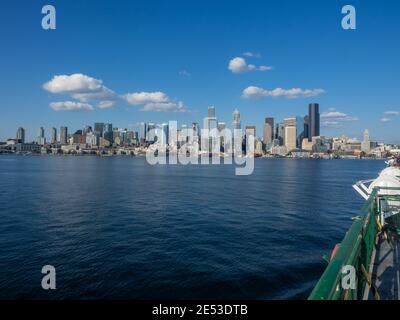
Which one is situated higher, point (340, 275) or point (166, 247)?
point (340, 275)

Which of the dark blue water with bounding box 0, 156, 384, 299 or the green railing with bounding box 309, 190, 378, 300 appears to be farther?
the dark blue water with bounding box 0, 156, 384, 299

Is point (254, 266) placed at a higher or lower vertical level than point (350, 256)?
lower

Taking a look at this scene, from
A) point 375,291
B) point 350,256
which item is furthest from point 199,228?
point 350,256

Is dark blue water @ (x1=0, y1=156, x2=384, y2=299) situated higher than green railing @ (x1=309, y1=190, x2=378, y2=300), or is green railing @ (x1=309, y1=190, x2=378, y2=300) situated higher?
green railing @ (x1=309, y1=190, x2=378, y2=300)

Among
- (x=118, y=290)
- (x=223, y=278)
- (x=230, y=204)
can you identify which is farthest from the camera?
(x=230, y=204)

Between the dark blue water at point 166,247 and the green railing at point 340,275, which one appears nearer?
the green railing at point 340,275

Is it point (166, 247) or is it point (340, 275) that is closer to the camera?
point (340, 275)

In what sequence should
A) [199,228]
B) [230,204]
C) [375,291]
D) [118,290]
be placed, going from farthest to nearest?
[230,204] → [199,228] → [118,290] → [375,291]

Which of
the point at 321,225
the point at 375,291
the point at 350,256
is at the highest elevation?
the point at 350,256

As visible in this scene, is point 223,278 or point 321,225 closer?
point 223,278

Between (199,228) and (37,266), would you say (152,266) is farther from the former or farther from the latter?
(199,228)

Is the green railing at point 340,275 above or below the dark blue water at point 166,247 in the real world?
above
